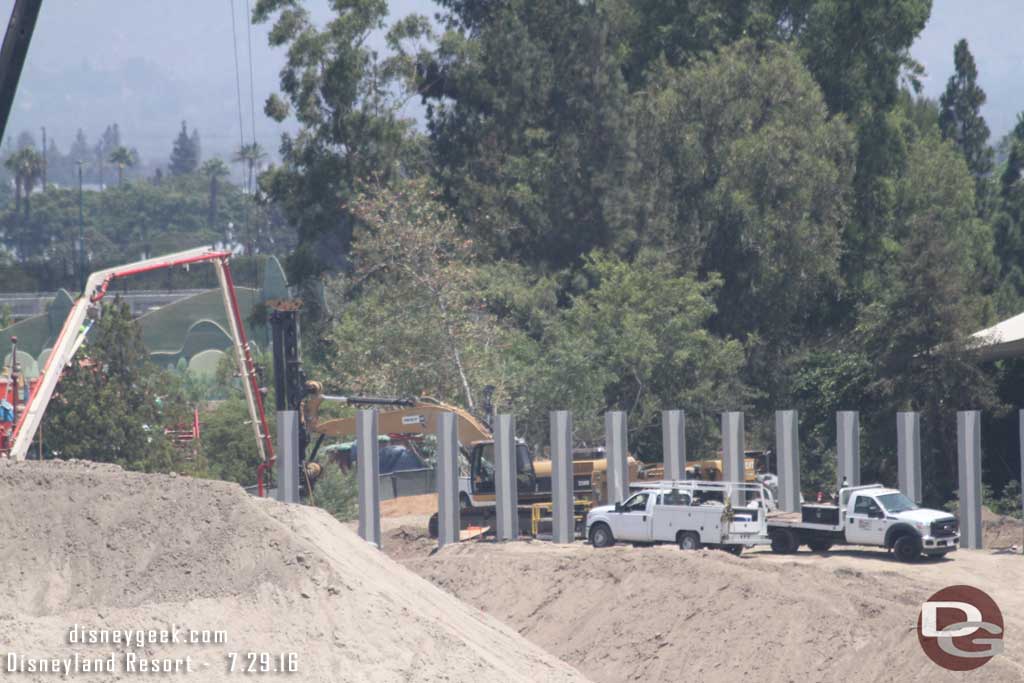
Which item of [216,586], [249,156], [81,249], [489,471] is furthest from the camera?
[249,156]

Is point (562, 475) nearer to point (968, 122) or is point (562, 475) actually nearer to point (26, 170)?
point (968, 122)

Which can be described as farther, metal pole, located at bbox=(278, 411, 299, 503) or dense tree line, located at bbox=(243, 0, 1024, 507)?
dense tree line, located at bbox=(243, 0, 1024, 507)

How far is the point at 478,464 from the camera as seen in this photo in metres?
35.0

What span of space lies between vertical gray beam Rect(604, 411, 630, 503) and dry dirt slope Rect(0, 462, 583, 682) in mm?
11970

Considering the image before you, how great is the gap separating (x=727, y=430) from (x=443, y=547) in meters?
6.79

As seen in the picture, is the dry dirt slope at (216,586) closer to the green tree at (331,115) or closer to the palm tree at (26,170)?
the green tree at (331,115)

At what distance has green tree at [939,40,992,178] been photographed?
252ft

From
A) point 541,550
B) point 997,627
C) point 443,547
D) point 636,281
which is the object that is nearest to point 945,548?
point 997,627

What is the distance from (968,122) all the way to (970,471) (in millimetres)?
51634

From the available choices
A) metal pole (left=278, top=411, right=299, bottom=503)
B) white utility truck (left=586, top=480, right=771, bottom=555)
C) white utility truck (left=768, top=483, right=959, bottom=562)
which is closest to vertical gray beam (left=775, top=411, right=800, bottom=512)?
white utility truck (left=586, top=480, right=771, bottom=555)

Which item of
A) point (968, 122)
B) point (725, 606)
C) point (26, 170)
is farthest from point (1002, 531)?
point (26, 170)

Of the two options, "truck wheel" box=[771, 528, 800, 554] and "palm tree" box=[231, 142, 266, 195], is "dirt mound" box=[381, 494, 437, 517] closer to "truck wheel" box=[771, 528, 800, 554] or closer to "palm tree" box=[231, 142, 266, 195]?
"truck wheel" box=[771, 528, 800, 554]

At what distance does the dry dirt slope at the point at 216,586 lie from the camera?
1597cm

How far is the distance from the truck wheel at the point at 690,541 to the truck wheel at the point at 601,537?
1.69 meters
